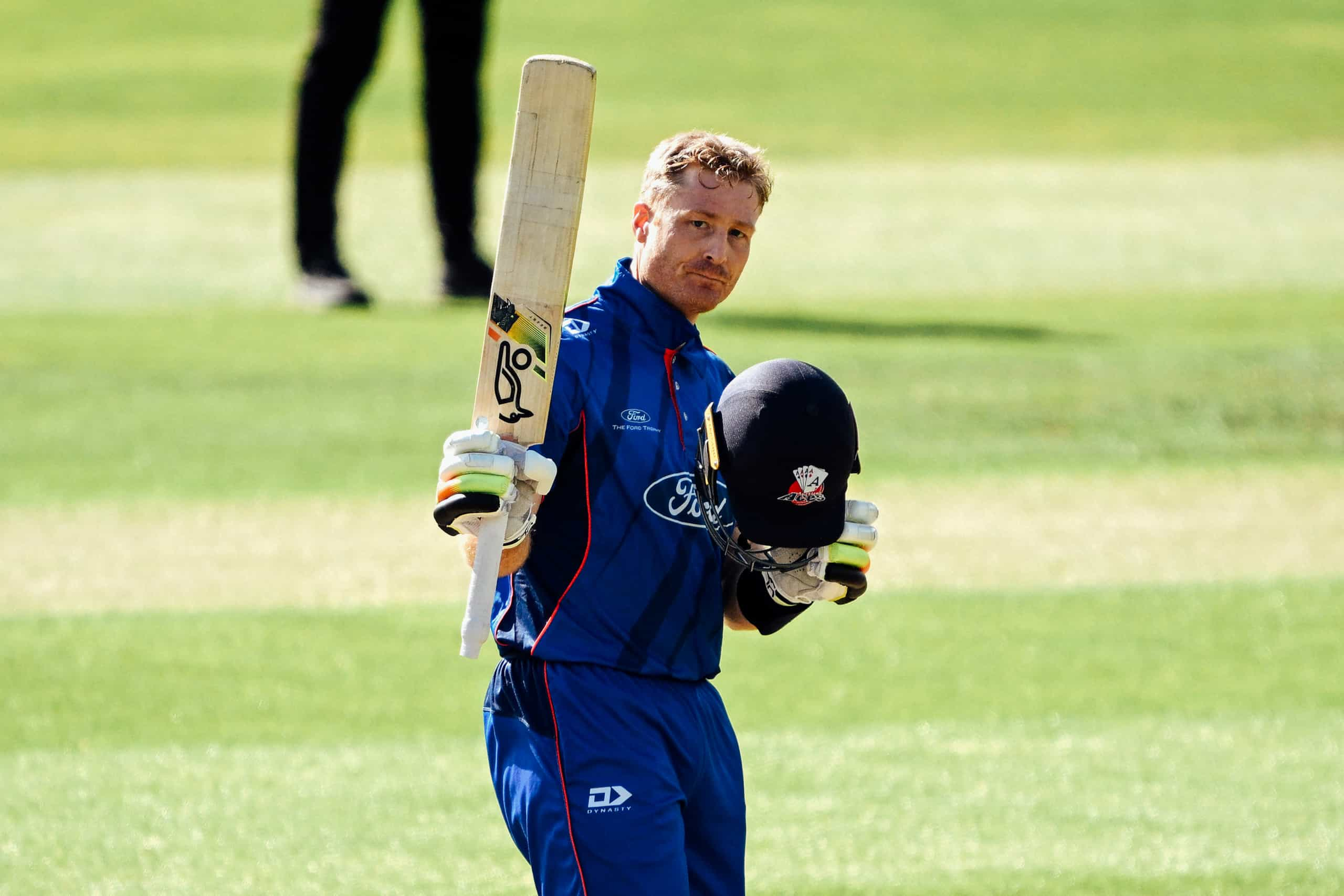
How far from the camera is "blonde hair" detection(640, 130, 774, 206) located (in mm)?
4250

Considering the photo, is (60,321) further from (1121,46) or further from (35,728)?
(1121,46)

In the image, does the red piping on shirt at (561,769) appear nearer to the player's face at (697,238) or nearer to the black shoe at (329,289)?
the player's face at (697,238)

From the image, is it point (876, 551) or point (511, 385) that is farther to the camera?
point (876, 551)

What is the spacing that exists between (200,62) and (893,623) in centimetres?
3855

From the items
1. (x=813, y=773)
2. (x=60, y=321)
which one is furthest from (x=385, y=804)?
(x=60, y=321)

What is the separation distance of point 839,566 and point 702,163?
3.12 feet

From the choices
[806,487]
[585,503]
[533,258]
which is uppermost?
[533,258]

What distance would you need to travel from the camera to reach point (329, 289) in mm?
18859

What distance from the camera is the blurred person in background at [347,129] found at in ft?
59.5

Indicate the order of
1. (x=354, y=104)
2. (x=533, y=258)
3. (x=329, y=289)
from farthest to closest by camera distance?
1. (x=329, y=289)
2. (x=354, y=104)
3. (x=533, y=258)

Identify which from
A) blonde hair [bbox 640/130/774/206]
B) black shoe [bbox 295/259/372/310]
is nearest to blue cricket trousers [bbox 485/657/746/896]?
blonde hair [bbox 640/130/774/206]

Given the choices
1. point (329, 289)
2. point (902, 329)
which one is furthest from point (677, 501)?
point (329, 289)

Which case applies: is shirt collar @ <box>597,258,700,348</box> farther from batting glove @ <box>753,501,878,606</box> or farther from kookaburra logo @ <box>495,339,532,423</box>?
batting glove @ <box>753,501,878,606</box>

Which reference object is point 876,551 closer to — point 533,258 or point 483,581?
point 533,258
